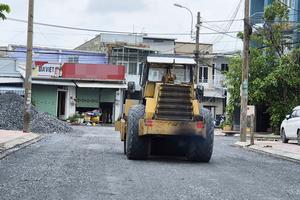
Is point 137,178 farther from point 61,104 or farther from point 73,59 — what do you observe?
point 73,59

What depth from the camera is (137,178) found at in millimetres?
13680

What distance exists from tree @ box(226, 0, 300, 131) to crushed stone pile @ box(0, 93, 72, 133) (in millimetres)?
13675

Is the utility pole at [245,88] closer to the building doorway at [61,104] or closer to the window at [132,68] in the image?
the building doorway at [61,104]

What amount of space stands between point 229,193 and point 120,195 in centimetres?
218

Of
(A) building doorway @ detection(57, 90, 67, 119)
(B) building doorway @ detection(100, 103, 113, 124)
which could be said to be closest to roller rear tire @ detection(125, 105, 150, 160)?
(A) building doorway @ detection(57, 90, 67, 119)

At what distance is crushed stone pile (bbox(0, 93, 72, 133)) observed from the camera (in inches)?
1502

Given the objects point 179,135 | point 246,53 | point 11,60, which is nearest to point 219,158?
point 179,135

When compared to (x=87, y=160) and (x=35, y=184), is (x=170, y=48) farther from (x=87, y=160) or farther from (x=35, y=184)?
(x=35, y=184)

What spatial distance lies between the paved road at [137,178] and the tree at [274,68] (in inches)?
951

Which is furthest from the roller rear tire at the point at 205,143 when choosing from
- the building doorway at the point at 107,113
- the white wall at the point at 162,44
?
the white wall at the point at 162,44

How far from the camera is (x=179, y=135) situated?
18.3 meters

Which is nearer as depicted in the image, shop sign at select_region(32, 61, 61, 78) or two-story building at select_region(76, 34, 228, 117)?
shop sign at select_region(32, 61, 61, 78)

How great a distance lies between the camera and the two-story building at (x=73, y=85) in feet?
187

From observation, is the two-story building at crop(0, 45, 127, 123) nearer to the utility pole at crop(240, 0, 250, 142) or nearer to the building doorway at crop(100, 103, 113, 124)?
the building doorway at crop(100, 103, 113, 124)
